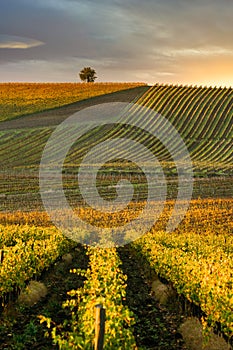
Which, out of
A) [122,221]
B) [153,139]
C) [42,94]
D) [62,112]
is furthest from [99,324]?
[42,94]

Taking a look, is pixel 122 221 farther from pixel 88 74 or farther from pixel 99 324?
pixel 88 74

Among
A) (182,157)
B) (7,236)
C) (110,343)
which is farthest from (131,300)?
(182,157)

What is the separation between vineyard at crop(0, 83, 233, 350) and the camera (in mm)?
11148

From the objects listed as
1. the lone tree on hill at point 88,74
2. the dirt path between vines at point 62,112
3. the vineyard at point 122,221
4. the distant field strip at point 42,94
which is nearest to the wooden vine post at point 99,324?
the vineyard at point 122,221

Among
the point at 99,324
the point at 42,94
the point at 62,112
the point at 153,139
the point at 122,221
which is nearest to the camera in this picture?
the point at 99,324

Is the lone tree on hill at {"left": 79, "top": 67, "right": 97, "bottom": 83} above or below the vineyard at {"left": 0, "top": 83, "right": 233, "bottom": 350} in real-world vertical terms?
above

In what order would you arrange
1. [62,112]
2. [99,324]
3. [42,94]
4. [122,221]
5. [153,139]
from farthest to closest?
[42,94]
[62,112]
[153,139]
[122,221]
[99,324]

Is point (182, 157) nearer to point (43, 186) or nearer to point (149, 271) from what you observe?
point (43, 186)

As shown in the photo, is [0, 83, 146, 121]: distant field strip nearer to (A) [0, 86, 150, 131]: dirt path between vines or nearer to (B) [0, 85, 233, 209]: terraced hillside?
(A) [0, 86, 150, 131]: dirt path between vines

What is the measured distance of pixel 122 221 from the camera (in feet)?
102

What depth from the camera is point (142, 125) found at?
7200cm

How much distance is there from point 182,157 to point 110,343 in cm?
5438

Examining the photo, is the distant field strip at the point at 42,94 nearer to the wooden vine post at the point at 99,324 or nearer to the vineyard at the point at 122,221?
the vineyard at the point at 122,221

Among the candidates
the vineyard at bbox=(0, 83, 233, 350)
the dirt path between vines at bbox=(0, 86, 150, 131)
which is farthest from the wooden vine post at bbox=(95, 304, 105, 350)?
the dirt path between vines at bbox=(0, 86, 150, 131)
